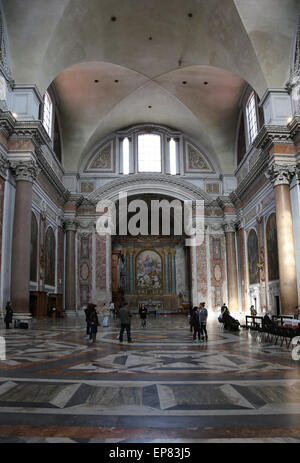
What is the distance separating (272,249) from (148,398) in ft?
51.4

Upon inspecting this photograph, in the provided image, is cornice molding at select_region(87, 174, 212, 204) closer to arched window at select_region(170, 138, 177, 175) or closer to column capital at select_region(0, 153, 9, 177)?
arched window at select_region(170, 138, 177, 175)

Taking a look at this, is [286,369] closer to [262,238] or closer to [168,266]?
[262,238]

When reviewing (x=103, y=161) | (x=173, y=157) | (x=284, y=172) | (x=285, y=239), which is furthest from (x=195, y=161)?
(x=285, y=239)

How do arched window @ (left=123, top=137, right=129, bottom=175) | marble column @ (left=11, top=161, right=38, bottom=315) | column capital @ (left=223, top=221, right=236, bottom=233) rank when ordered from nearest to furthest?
marble column @ (left=11, top=161, right=38, bottom=315), column capital @ (left=223, top=221, right=236, bottom=233), arched window @ (left=123, top=137, right=129, bottom=175)

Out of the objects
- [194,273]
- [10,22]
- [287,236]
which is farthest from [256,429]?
[194,273]

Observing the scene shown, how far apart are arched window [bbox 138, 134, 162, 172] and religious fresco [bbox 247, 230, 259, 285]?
333 inches

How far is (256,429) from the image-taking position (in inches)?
115

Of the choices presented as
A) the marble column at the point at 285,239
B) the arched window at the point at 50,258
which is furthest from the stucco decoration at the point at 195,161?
the marble column at the point at 285,239

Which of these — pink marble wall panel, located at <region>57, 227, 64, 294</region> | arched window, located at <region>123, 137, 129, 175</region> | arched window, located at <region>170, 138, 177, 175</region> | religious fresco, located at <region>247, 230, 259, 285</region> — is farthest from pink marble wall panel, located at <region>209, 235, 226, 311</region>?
pink marble wall panel, located at <region>57, 227, 64, 294</region>

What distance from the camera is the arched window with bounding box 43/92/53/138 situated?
2117cm

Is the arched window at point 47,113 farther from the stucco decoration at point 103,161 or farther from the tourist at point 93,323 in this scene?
the tourist at point 93,323

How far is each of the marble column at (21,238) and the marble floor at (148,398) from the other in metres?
7.67

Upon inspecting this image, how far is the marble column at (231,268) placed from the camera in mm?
24672

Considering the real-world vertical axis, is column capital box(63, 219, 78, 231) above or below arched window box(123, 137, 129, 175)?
below
